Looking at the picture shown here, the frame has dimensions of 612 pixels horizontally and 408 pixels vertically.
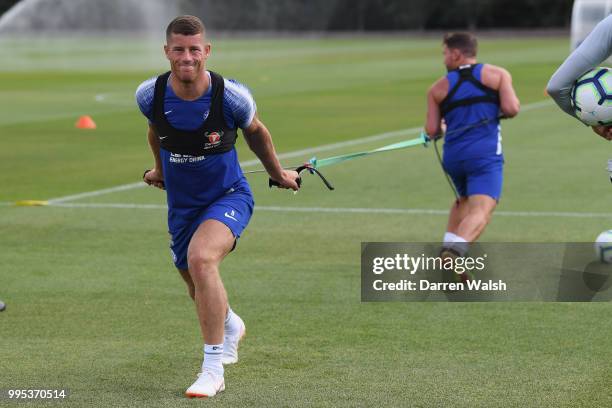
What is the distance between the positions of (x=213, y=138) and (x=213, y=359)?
1.25m

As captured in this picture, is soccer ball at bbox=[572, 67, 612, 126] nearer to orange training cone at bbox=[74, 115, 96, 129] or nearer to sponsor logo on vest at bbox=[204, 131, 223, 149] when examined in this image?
sponsor logo on vest at bbox=[204, 131, 223, 149]

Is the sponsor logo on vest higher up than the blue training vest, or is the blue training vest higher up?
the sponsor logo on vest

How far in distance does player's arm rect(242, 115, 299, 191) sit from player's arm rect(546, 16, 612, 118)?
1.70 metres

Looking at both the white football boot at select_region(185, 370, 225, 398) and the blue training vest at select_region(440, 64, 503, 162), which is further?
the blue training vest at select_region(440, 64, 503, 162)

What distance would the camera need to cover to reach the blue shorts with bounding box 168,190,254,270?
7312 millimetres

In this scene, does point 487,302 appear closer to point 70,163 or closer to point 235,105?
point 235,105

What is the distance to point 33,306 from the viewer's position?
917 centimetres

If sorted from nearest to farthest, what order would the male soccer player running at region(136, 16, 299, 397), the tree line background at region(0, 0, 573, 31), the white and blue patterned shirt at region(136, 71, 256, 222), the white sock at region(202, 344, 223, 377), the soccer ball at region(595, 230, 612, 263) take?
the white sock at region(202, 344, 223, 377) < the male soccer player running at region(136, 16, 299, 397) < the white and blue patterned shirt at region(136, 71, 256, 222) < the soccer ball at region(595, 230, 612, 263) < the tree line background at region(0, 0, 573, 31)

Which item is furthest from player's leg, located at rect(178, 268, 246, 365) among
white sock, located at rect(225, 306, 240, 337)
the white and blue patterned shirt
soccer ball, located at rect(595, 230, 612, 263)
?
soccer ball, located at rect(595, 230, 612, 263)

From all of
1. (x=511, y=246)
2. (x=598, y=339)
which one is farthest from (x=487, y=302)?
(x=511, y=246)

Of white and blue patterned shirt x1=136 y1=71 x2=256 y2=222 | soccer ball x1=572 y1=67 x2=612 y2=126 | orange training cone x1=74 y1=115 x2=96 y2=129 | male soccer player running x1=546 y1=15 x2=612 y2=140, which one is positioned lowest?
orange training cone x1=74 y1=115 x2=96 y2=129

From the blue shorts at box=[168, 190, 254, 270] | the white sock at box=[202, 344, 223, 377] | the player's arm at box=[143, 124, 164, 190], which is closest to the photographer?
the white sock at box=[202, 344, 223, 377]

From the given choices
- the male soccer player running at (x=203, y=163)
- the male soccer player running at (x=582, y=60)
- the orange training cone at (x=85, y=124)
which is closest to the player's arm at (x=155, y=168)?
the male soccer player running at (x=203, y=163)

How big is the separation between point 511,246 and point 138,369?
16.3ft
